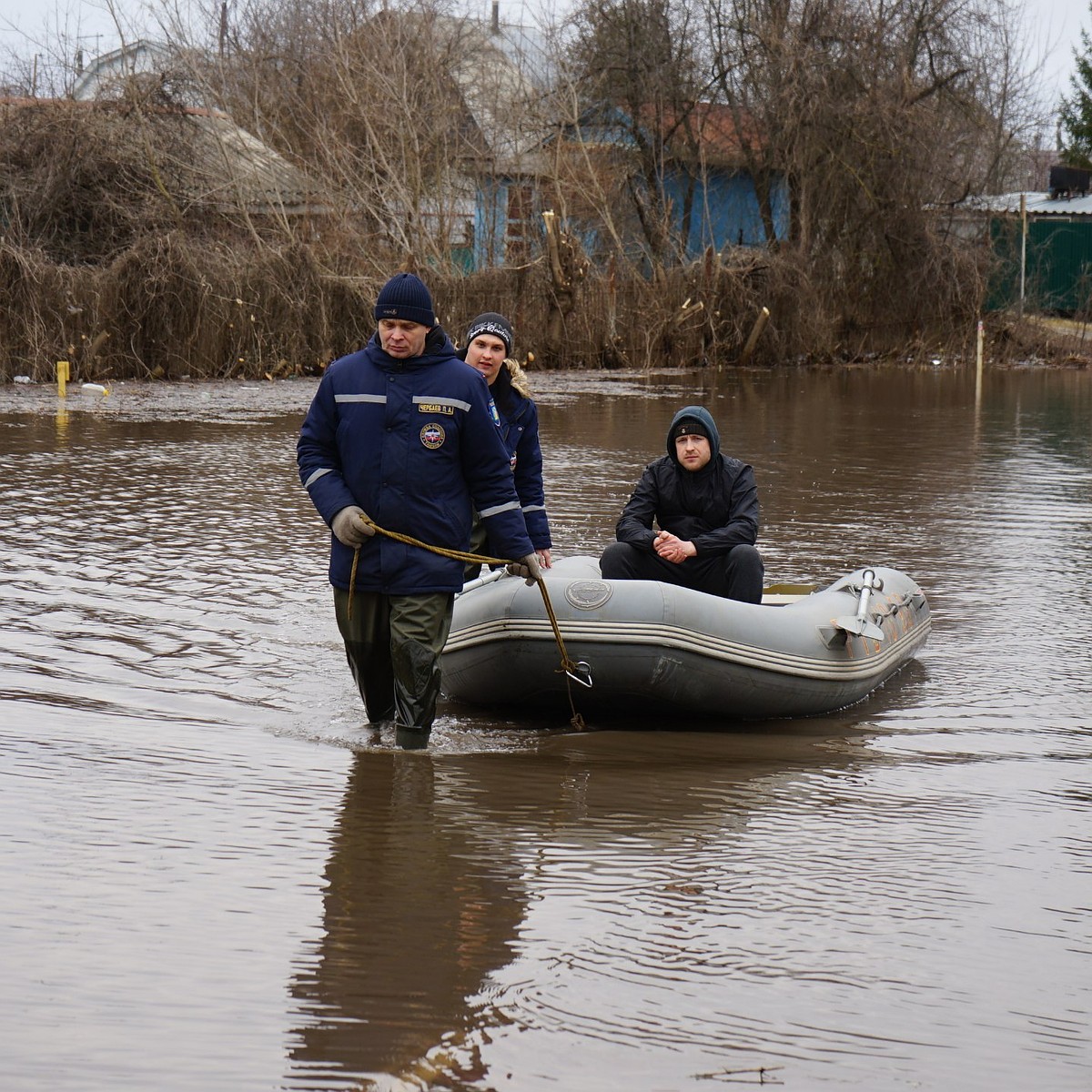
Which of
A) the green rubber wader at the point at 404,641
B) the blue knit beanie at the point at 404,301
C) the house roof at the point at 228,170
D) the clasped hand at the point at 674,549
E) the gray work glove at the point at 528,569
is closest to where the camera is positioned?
the blue knit beanie at the point at 404,301

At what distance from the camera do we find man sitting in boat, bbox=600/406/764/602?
683 cm

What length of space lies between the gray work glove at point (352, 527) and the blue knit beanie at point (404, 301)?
2.10 feet

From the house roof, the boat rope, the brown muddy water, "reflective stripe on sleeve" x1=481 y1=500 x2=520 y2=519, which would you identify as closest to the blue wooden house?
the house roof

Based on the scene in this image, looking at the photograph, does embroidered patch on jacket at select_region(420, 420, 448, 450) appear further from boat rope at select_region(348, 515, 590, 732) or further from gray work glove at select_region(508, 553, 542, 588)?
gray work glove at select_region(508, 553, 542, 588)

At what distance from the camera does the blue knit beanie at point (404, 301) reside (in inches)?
208

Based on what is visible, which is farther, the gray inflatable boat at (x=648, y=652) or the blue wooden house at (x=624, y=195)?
Result: the blue wooden house at (x=624, y=195)

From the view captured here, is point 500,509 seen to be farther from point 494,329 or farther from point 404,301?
point 494,329

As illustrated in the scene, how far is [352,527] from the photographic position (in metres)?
5.31

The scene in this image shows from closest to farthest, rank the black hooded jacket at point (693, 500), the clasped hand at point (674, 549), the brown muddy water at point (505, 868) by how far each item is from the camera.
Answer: the brown muddy water at point (505, 868) < the clasped hand at point (674, 549) < the black hooded jacket at point (693, 500)

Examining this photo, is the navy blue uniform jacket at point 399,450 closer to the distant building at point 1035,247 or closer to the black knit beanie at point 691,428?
the black knit beanie at point 691,428

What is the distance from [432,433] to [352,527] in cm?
41

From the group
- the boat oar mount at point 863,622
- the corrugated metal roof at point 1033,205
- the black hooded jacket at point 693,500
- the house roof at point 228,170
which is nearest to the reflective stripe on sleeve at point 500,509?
the black hooded jacket at point 693,500

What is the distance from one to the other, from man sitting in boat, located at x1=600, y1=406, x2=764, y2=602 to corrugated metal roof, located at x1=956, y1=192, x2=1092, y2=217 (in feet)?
91.1

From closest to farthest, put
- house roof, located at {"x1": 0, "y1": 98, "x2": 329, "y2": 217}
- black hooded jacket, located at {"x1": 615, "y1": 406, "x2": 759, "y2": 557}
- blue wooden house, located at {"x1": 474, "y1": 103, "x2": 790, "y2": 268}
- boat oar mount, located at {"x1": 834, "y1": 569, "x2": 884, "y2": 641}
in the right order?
boat oar mount, located at {"x1": 834, "y1": 569, "x2": 884, "y2": 641} → black hooded jacket, located at {"x1": 615, "y1": 406, "x2": 759, "y2": 557} → house roof, located at {"x1": 0, "y1": 98, "x2": 329, "y2": 217} → blue wooden house, located at {"x1": 474, "y1": 103, "x2": 790, "y2": 268}
